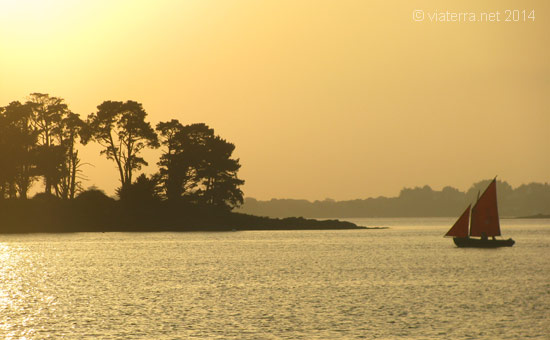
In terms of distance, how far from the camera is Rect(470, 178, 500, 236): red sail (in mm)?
98750

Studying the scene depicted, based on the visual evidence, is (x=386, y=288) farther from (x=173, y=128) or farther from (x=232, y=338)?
(x=173, y=128)

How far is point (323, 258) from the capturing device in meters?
97.8

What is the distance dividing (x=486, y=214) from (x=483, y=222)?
4.76 feet

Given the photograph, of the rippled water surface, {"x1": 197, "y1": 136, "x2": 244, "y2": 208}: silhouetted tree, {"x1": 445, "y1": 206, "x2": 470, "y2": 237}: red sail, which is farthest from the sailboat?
{"x1": 197, "y1": 136, "x2": 244, "y2": 208}: silhouetted tree

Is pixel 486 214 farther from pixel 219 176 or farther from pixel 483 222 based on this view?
pixel 219 176

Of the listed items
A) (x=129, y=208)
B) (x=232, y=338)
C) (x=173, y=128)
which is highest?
(x=173, y=128)

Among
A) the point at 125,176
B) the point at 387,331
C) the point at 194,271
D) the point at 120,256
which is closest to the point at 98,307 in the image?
the point at 387,331

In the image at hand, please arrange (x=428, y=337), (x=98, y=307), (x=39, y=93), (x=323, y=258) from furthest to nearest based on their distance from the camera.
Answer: (x=39, y=93), (x=323, y=258), (x=98, y=307), (x=428, y=337)

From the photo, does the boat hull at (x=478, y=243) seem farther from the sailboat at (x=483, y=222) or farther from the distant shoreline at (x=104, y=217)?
the distant shoreline at (x=104, y=217)

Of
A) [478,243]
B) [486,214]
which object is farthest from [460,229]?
[486,214]

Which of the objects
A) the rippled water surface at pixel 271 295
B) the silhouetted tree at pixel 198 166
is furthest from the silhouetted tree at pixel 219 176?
the rippled water surface at pixel 271 295

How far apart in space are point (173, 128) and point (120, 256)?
50113mm

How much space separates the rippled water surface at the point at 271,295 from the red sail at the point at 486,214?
3.20 metres

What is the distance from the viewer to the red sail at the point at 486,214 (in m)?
98.8
